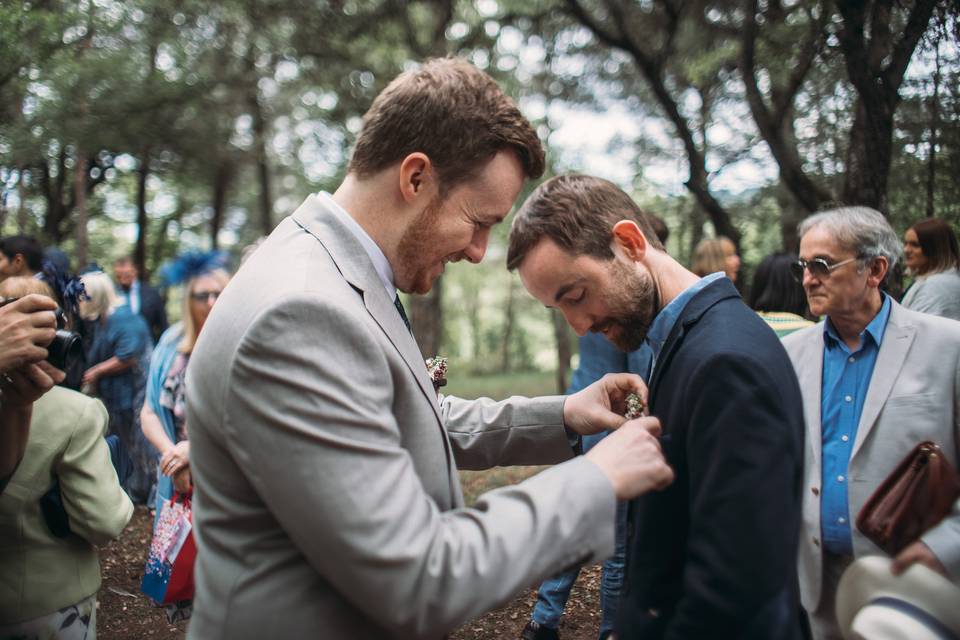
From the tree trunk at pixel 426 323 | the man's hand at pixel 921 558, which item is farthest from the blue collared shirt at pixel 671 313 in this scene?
the tree trunk at pixel 426 323

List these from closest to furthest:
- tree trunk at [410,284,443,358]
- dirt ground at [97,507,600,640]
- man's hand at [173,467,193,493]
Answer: man's hand at [173,467,193,493]
dirt ground at [97,507,600,640]
tree trunk at [410,284,443,358]

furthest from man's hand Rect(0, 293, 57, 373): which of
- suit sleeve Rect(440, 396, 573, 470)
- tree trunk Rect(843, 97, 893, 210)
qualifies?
tree trunk Rect(843, 97, 893, 210)

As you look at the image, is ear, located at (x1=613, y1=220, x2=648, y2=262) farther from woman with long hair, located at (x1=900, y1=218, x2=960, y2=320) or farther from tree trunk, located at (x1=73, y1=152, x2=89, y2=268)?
tree trunk, located at (x1=73, y1=152, x2=89, y2=268)

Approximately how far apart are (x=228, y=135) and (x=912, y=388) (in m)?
15.2

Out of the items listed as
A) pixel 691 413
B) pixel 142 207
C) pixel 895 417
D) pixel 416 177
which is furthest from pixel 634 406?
pixel 142 207

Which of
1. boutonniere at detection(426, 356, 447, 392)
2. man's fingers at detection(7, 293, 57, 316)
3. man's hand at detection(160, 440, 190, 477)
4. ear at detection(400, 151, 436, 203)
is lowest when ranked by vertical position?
man's hand at detection(160, 440, 190, 477)

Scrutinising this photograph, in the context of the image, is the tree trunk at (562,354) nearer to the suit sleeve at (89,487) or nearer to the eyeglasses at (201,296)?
the eyeglasses at (201,296)

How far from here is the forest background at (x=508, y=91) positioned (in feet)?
20.3

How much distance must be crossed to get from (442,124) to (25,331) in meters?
1.52

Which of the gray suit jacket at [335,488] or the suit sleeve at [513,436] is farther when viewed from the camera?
the suit sleeve at [513,436]

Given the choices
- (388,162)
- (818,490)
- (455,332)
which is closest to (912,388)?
(818,490)

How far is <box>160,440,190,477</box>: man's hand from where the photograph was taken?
3.67 meters

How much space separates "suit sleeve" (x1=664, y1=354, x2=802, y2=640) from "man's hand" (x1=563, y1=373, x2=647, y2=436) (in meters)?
0.58

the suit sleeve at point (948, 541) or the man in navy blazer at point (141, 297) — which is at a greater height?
the suit sleeve at point (948, 541)
